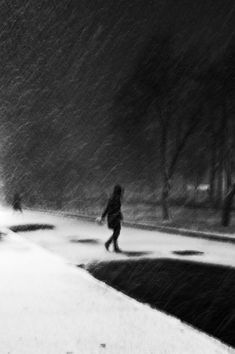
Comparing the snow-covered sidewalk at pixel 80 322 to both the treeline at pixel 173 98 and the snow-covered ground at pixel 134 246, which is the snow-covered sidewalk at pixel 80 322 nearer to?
the snow-covered ground at pixel 134 246

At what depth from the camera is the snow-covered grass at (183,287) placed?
23.7 ft

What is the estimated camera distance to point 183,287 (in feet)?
31.0

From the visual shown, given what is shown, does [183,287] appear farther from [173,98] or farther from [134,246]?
[173,98]

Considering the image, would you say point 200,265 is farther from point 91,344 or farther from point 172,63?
point 172,63

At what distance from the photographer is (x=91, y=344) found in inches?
227

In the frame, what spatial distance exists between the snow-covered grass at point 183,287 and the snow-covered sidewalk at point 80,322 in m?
0.46

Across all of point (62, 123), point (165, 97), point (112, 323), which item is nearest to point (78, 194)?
point (62, 123)

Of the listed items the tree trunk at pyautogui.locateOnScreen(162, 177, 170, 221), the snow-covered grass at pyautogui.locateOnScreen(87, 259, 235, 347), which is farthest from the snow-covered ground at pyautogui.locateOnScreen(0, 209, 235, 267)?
the tree trunk at pyautogui.locateOnScreen(162, 177, 170, 221)

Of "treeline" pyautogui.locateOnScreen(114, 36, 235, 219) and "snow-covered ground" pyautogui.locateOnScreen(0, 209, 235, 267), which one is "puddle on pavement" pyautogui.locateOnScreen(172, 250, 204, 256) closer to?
Answer: "snow-covered ground" pyautogui.locateOnScreen(0, 209, 235, 267)

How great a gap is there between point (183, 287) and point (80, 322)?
3137mm

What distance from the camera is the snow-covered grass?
7234 mm

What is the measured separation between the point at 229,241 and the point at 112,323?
1006cm

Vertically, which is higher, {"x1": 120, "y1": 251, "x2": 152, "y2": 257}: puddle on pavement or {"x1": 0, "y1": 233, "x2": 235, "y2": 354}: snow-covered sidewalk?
{"x1": 0, "y1": 233, "x2": 235, "y2": 354}: snow-covered sidewalk

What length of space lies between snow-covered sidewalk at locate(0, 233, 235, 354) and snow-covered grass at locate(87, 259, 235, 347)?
1.50ft
